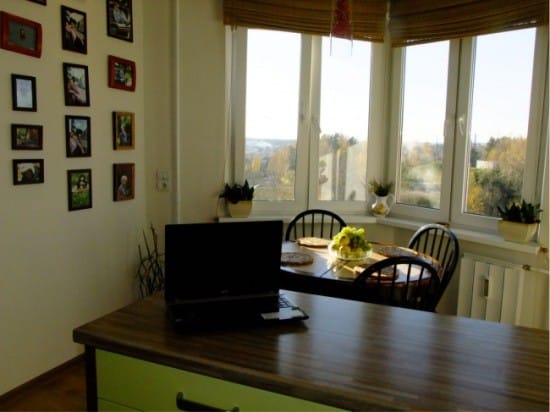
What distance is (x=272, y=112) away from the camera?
3551 millimetres

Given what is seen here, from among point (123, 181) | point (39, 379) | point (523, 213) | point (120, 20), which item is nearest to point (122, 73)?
point (120, 20)

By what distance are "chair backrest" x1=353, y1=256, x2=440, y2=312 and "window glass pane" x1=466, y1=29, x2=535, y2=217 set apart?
1.22m

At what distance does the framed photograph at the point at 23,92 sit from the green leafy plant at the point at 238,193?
144 cm

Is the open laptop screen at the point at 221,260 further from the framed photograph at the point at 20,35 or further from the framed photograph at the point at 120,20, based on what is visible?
the framed photograph at the point at 120,20

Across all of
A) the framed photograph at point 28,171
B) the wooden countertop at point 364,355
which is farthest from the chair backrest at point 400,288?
the framed photograph at point 28,171

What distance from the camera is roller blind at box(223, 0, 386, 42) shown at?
10.8 ft

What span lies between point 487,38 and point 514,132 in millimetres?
678

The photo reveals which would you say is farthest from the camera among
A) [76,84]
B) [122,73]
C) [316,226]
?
[316,226]

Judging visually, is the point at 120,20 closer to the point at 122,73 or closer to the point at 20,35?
the point at 122,73

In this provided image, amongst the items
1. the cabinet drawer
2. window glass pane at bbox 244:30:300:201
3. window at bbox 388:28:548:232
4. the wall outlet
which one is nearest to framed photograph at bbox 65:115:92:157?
the wall outlet

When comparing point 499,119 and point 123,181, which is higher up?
point 499,119

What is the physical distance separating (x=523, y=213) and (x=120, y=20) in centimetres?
284

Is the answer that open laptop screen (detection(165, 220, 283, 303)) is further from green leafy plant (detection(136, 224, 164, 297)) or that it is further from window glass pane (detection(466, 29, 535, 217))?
window glass pane (detection(466, 29, 535, 217))

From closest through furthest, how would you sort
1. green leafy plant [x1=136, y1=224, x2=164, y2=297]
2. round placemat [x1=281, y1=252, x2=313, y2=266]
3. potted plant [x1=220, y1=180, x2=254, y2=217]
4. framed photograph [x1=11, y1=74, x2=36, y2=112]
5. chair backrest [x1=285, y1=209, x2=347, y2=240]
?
framed photograph [x1=11, y1=74, x2=36, y2=112] → round placemat [x1=281, y1=252, x2=313, y2=266] → green leafy plant [x1=136, y1=224, x2=164, y2=297] → potted plant [x1=220, y1=180, x2=254, y2=217] → chair backrest [x1=285, y1=209, x2=347, y2=240]
